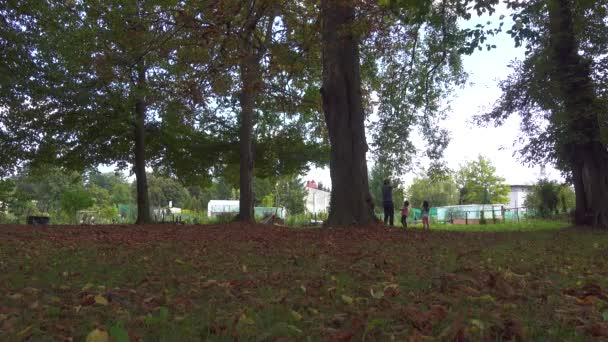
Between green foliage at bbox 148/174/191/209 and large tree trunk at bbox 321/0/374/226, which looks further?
green foliage at bbox 148/174/191/209

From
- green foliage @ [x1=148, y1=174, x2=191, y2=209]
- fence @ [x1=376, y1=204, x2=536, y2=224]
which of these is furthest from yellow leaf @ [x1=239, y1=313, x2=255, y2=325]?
green foliage @ [x1=148, y1=174, x2=191, y2=209]

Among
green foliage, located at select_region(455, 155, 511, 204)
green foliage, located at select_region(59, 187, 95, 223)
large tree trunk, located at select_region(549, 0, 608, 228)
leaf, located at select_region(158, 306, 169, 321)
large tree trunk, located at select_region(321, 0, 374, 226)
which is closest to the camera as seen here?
leaf, located at select_region(158, 306, 169, 321)

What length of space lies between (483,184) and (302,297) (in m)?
82.3

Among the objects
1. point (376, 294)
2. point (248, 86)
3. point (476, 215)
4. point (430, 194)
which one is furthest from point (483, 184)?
point (376, 294)

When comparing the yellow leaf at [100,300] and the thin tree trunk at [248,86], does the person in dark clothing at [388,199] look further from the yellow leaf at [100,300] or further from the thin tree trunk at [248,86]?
the yellow leaf at [100,300]

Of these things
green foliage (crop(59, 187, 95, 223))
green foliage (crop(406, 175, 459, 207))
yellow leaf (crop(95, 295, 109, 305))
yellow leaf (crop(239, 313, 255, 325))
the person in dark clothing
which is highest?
green foliage (crop(406, 175, 459, 207))

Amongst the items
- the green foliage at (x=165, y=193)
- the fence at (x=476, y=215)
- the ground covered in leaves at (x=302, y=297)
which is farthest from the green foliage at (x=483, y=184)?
the ground covered in leaves at (x=302, y=297)

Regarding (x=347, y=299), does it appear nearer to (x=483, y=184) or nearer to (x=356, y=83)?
(x=356, y=83)

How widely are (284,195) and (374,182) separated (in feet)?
45.9

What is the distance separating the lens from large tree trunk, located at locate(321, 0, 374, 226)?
42.6ft

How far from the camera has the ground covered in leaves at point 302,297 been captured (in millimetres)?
2611

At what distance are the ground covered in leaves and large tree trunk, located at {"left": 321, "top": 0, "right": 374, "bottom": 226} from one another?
645cm

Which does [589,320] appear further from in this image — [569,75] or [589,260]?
[569,75]

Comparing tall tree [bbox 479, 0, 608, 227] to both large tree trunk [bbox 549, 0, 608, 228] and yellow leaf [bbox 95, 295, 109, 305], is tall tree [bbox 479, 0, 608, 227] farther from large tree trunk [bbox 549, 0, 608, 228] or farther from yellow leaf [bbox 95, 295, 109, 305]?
yellow leaf [bbox 95, 295, 109, 305]
